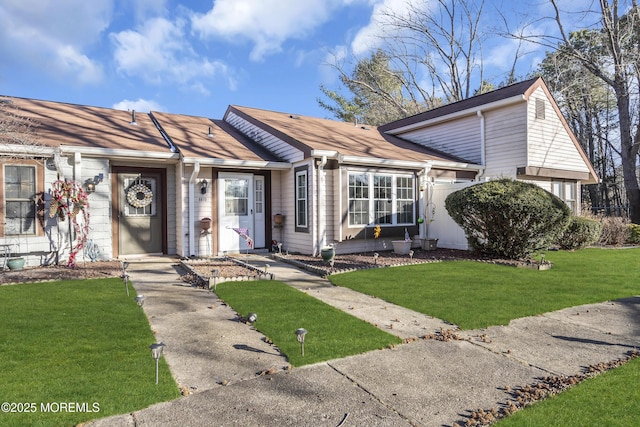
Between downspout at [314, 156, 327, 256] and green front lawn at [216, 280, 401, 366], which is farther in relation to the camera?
downspout at [314, 156, 327, 256]

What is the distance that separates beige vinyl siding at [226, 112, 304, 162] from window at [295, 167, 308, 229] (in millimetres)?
437

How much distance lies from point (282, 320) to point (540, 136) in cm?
1208

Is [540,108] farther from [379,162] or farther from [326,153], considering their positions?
[326,153]

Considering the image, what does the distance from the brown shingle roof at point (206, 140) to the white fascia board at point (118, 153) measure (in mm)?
407

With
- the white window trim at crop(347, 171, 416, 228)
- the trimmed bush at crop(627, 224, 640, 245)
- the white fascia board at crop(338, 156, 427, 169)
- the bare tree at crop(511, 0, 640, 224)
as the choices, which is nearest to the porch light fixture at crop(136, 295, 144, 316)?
the white window trim at crop(347, 171, 416, 228)

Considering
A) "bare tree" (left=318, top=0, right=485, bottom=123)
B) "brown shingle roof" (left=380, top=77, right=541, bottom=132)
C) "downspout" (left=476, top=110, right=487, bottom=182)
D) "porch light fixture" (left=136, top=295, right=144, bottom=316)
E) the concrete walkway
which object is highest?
"bare tree" (left=318, top=0, right=485, bottom=123)

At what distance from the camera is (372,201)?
10602 millimetres

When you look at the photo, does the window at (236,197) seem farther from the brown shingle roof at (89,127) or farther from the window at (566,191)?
the window at (566,191)

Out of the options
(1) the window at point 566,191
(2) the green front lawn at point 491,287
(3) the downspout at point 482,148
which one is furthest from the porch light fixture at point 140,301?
(1) the window at point 566,191

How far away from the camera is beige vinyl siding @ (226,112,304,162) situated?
1066 centimetres

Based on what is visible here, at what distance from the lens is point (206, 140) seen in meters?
11.4

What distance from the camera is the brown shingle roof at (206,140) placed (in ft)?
33.3

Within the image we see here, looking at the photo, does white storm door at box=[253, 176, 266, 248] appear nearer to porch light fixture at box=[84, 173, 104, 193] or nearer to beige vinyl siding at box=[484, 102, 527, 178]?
porch light fixture at box=[84, 173, 104, 193]

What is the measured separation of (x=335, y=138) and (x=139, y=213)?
20.4 ft
